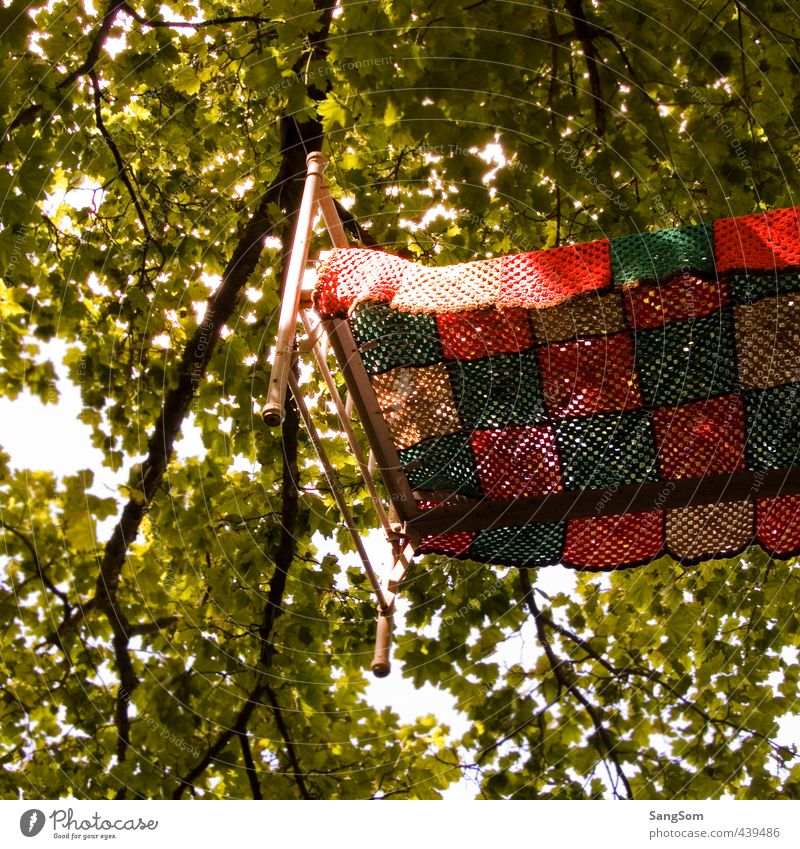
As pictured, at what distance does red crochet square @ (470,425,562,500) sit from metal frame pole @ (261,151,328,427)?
63cm

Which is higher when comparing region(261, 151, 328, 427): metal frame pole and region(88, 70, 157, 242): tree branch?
region(88, 70, 157, 242): tree branch

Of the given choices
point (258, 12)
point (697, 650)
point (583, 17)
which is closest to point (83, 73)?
point (258, 12)

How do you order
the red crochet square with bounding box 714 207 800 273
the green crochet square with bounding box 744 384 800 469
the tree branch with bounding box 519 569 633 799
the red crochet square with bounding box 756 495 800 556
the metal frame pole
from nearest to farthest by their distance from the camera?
1. the metal frame pole
2. the red crochet square with bounding box 714 207 800 273
3. the green crochet square with bounding box 744 384 800 469
4. the red crochet square with bounding box 756 495 800 556
5. the tree branch with bounding box 519 569 633 799

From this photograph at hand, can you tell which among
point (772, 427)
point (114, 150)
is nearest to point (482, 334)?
point (772, 427)

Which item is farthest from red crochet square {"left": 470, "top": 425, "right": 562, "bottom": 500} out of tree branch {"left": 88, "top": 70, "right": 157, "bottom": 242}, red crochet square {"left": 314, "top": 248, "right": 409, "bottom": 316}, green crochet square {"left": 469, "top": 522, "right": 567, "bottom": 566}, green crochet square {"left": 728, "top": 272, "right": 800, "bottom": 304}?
tree branch {"left": 88, "top": 70, "right": 157, "bottom": 242}

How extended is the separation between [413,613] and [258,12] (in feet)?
9.49

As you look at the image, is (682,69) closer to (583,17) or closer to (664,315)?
(583,17)

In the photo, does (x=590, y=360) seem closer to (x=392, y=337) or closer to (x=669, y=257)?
(x=669, y=257)

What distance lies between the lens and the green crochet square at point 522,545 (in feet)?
9.88

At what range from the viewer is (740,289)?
253 cm

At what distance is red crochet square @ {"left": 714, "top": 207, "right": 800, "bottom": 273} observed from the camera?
248cm

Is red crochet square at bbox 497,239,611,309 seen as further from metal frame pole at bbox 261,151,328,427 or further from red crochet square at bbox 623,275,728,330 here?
metal frame pole at bbox 261,151,328,427

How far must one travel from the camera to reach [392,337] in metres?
2.65

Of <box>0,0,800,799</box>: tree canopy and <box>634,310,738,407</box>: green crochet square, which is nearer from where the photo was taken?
<box>634,310,738,407</box>: green crochet square
